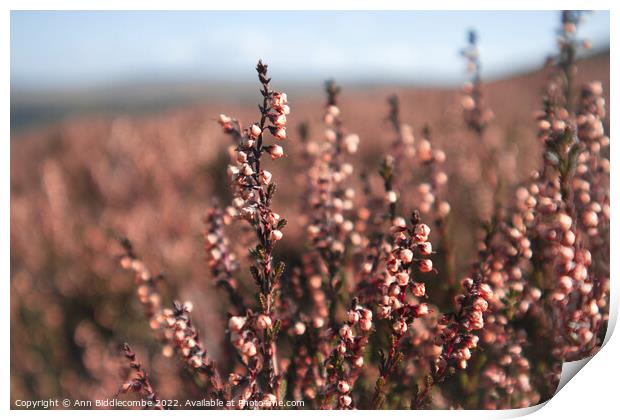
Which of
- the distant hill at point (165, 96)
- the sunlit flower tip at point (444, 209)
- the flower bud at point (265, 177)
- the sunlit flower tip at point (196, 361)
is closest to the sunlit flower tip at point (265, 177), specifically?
the flower bud at point (265, 177)

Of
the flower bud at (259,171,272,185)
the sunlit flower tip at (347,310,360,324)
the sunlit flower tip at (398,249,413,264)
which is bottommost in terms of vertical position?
the sunlit flower tip at (347,310,360,324)

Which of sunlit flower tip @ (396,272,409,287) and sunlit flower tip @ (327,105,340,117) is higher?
sunlit flower tip @ (327,105,340,117)

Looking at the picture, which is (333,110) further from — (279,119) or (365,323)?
(365,323)

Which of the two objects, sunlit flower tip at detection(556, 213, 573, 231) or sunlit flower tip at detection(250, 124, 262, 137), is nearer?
sunlit flower tip at detection(250, 124, 262, 137)

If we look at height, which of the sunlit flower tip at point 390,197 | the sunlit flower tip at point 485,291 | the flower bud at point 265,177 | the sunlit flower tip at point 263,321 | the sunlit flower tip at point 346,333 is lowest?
the sunlit flower tip at point 346,333

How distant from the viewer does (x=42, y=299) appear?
1.86m

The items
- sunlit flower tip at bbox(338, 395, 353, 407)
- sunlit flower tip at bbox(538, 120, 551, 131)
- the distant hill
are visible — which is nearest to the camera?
sunlit flower tip at bbox(338, 395, 353, 407)

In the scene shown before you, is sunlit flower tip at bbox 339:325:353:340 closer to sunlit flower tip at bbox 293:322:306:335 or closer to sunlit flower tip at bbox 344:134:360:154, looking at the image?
sunlit flower tip at bbox 293:322:306:335

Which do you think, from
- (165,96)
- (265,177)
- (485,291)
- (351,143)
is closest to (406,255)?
(485,291)

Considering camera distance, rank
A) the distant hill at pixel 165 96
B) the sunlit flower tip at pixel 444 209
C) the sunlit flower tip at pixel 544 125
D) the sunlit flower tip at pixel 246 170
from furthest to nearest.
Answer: the distant hill at pixel 165 96 < the sunlit flower tip at pixel 444 209 < the sunlit flower tip at pixel 544 125 < the sunlit flower tip at pixel 246 170

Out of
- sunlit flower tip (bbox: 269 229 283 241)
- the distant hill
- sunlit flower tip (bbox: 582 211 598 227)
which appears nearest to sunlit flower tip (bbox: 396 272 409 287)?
sunlit flower tip (bbox: 269 229 283 241)

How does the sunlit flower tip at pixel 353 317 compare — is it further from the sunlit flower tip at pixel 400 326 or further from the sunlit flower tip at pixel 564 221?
the sunlit flower tip at pixel 564 221
